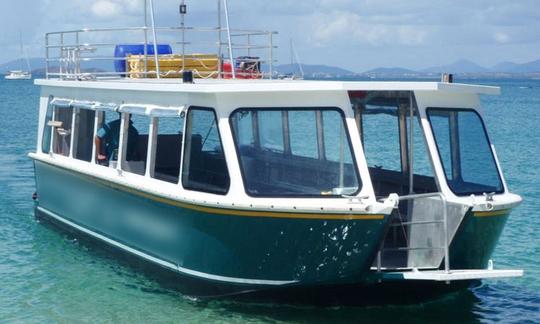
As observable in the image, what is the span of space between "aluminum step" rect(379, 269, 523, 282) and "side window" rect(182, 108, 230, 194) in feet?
6.56

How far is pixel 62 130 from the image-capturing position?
14.4 meters

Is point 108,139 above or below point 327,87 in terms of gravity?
below

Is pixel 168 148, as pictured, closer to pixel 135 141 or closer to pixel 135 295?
pixel 135 141

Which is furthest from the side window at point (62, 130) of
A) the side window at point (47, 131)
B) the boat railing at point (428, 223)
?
the boat railing at point (428, 223)

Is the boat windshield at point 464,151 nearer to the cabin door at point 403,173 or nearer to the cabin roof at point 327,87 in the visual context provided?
the cabin door at point 403,173

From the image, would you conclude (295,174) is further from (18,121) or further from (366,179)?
(18,121)

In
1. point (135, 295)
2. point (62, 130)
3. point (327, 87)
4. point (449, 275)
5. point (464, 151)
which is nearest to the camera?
point (449, 275)

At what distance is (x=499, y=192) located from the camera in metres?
10.7

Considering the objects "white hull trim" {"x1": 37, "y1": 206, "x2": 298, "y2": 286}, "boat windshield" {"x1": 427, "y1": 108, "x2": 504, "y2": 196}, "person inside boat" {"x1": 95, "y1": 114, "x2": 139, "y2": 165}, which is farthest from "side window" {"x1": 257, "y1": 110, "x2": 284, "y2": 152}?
"person inside boat" {"x1": 95, "y1": 114, "x2": 139, "y2": 165}

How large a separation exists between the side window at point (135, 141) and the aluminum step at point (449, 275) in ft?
12.7

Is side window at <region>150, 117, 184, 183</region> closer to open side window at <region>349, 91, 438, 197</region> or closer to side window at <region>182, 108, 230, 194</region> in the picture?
side window at <region>182, 108, 230, 194</region>

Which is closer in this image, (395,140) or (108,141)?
(395,140)

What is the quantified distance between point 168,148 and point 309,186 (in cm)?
226

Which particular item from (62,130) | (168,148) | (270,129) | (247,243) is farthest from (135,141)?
(247,243)
